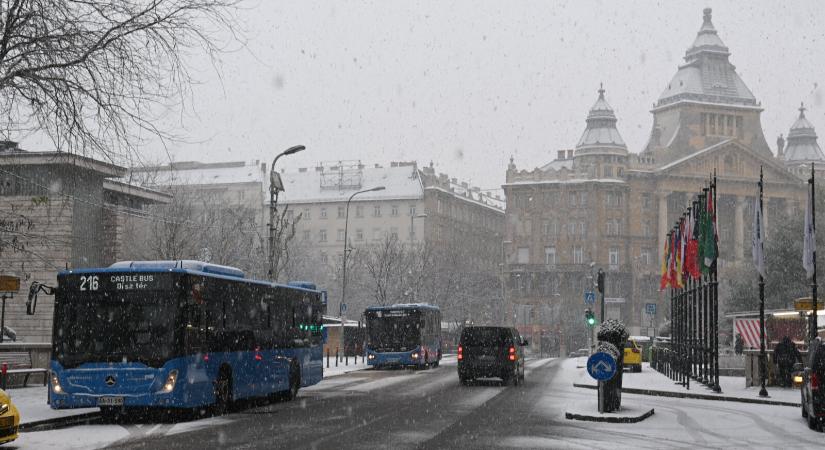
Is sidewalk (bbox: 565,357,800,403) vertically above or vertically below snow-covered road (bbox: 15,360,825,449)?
above

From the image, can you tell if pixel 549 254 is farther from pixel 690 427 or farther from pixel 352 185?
pixel 690 427

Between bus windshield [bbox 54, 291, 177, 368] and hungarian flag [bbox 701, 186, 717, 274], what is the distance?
54.5 feet

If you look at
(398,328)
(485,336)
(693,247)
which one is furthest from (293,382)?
(398,328)

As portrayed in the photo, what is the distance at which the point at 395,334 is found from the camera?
46344 millimetres

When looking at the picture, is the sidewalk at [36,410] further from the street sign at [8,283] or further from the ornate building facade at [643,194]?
the ornate building facade at [643,194]

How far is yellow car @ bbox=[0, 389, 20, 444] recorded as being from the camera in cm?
1543

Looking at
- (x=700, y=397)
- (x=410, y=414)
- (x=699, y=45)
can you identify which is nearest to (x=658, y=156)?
(x=699, y=45)

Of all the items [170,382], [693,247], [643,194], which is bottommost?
[170,382]

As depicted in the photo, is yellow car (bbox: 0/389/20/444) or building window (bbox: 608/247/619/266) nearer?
yellow car (bbox: 0/389/20/444)

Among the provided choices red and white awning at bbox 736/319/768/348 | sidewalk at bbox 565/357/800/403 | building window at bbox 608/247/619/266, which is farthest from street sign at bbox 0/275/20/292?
building window at bbox 608/247/619/266

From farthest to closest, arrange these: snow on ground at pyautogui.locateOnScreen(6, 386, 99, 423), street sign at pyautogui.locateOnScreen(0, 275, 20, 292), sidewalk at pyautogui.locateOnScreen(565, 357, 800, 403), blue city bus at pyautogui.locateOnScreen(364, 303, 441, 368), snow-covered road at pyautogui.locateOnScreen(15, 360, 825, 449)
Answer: blue city bus at pyautogui.locateOnScreen(364, 303, 441, 368), sidewalk at pyautogui.locateOnScreen(565, 357, 800, 403), street sign at pyautogui.locateOnScreen(0, 275, 20, 292), snow on ground at pyautogui.locateOnScreen(6, 386, 99, 423), snow-covered road at pyautogui.locateOnScreen(15, 360, 825, 449)

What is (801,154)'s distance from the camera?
147 m

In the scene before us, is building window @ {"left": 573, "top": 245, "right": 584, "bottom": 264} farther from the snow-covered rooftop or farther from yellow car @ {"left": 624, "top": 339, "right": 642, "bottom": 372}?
yellow car @ {"left": 624, "top": 339, "right": 642, "bottom": 372}

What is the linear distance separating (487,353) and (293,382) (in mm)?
8170
